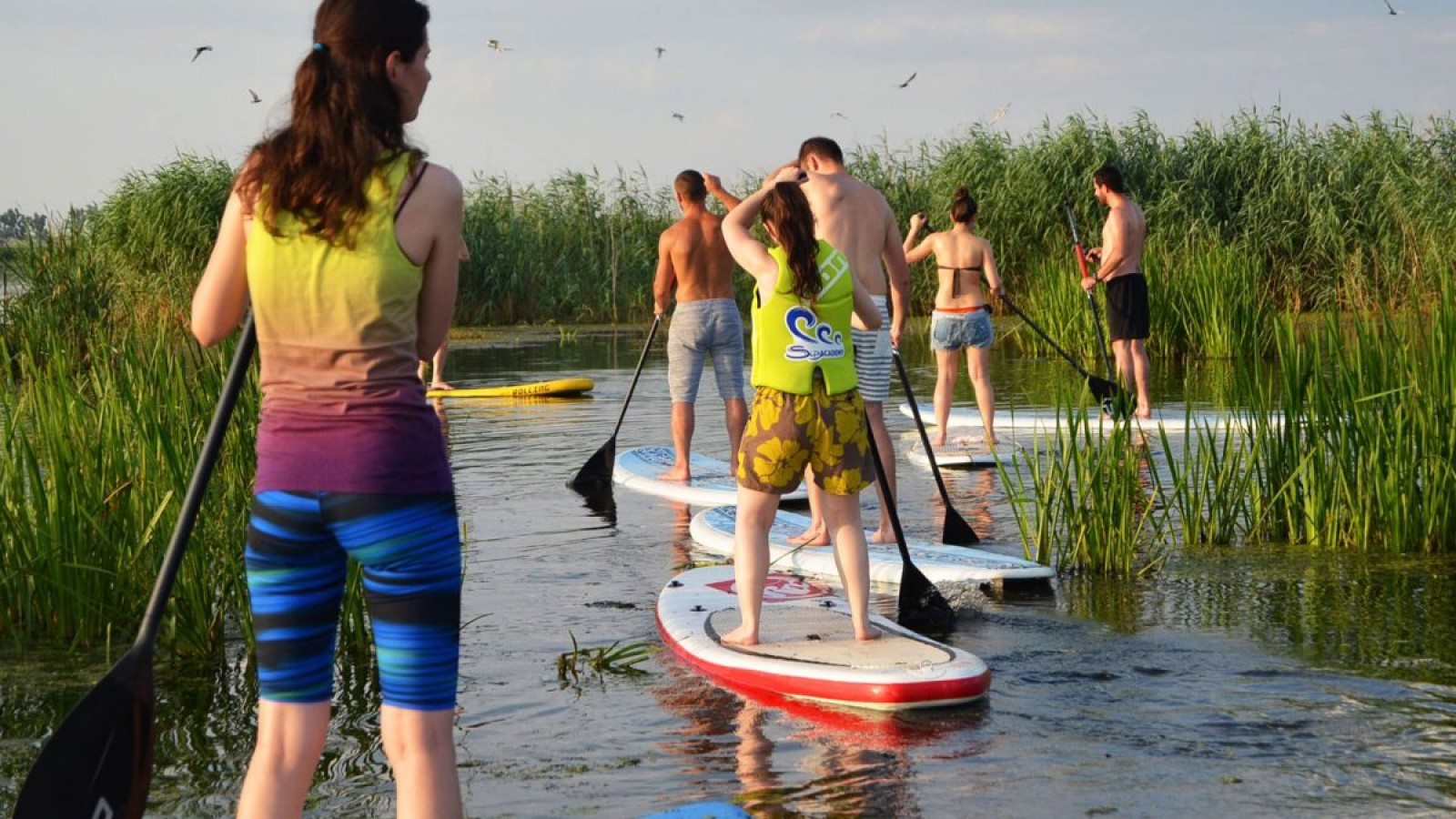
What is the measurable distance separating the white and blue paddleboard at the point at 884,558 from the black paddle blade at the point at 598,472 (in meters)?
1.87

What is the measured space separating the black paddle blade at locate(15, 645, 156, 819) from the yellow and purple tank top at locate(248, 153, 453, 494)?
657 millimetres

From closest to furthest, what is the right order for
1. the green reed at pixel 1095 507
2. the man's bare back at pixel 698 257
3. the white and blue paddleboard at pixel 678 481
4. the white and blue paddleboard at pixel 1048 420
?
the green reed at pixel 1095 507 → the white and blue paddleboard at pixel 678 481 → the man's bare back at pixel 698 257 → the white and blue paddleboard at pixel 1048 420

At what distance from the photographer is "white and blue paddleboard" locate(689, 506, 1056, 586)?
7.00 meters

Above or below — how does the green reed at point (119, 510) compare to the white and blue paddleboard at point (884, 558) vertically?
above

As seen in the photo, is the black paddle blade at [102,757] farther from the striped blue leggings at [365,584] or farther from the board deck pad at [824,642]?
the board deck pad at [824,642]

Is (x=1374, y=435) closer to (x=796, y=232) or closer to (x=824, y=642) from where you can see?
(x=824, y=642)

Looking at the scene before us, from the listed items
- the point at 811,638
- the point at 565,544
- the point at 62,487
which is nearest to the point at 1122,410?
the point at 811,638

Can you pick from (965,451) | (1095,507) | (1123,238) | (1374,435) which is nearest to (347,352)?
(1095,507)

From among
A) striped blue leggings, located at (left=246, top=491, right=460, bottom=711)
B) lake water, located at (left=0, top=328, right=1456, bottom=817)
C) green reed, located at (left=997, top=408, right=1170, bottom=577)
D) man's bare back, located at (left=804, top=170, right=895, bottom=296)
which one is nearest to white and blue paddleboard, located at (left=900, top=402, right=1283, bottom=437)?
man's bare back, located at (left=804, top=170, right=895, bottom=296)

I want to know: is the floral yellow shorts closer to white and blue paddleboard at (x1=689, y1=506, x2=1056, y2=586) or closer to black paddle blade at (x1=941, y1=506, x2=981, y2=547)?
white and blue paddleboard at (x1=689, y1=506, x2=1056, y2=586)

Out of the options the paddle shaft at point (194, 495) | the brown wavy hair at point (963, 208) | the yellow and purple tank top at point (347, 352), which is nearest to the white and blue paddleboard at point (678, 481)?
the brown wavy hair at point (963, 208)

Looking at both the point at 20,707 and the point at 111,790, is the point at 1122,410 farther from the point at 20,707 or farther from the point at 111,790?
the point at 111,790

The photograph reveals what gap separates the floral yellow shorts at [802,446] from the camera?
5.66m

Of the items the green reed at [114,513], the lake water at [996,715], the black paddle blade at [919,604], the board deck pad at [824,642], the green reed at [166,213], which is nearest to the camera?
the lake water at [996,715]
